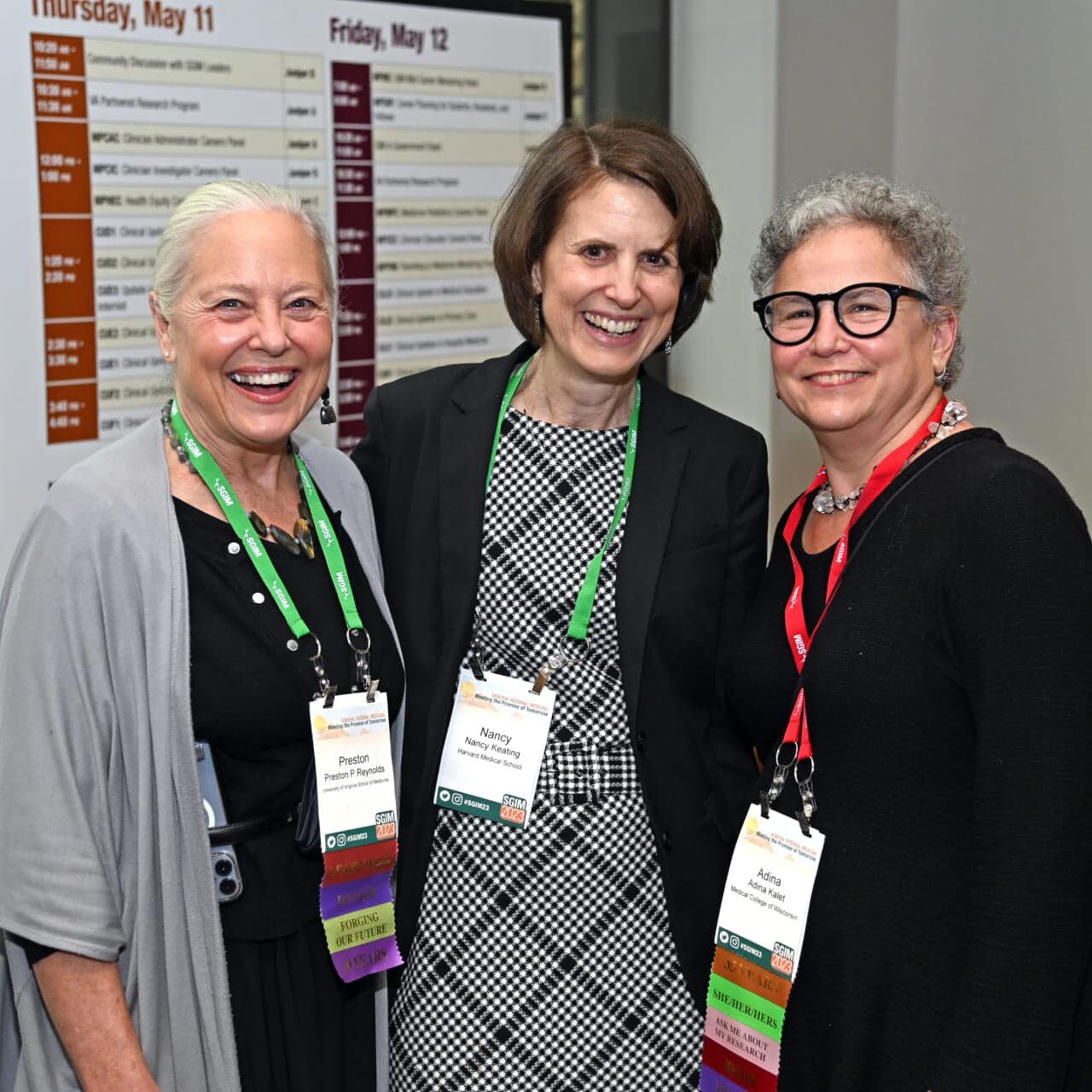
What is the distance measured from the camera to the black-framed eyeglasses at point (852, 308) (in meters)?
1.94

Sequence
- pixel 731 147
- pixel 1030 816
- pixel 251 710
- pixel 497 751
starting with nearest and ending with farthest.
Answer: pixel 1030 816, pixel 251 710, pixel 497 751, pixel 731 147

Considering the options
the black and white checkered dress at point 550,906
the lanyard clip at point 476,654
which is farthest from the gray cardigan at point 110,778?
the lanyard clip at point 476,654

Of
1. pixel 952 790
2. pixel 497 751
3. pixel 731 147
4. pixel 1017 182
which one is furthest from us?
pixel 731 147

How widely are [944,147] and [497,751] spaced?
95.4 inches

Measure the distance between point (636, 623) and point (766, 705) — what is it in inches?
9.6

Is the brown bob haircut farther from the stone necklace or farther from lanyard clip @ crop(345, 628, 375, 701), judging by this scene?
lanyard clip @ crop(345, 628, 375, 701)

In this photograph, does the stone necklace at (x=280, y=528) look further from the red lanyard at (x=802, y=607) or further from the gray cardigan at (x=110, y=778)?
the red lanyard at (x=802, y=607)

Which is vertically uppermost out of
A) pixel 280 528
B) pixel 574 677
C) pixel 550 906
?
pixel 280 528

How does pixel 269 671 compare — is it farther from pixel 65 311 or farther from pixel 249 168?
pixel 249 168

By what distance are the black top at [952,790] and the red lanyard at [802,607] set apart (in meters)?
0.02

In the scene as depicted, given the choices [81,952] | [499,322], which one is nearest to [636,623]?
[81,952]

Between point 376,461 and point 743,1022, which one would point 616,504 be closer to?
point 376,461

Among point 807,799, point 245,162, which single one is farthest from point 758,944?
point 245,162

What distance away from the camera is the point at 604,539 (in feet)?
7.24
